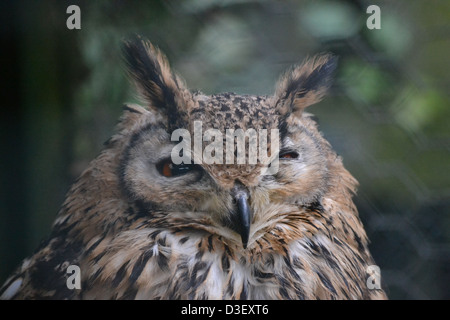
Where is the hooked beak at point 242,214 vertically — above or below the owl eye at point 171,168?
below

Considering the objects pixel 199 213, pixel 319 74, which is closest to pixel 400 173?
pixel 319 74

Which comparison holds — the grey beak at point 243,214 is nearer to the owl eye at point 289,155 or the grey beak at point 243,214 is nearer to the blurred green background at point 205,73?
the owl eye at point 289,155

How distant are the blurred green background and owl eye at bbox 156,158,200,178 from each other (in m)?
0.16

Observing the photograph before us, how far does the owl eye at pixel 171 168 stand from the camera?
72 cm

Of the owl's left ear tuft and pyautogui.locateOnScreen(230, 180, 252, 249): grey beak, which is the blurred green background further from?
pyautogui.locateOnScreen(230, 180, 252, 249): grey beak

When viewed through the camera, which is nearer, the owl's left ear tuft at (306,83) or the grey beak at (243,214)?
the grey beak at (243,214)

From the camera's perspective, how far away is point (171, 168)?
2.39ft

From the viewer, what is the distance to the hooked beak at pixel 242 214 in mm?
677

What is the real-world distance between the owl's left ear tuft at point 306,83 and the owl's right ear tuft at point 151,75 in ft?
0.57

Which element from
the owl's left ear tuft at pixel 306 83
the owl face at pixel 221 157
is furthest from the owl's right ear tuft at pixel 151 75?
the owl's left ear tuft at pixel 306 83

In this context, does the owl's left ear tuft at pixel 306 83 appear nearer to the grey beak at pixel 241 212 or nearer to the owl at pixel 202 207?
the owl at pixel 202 207

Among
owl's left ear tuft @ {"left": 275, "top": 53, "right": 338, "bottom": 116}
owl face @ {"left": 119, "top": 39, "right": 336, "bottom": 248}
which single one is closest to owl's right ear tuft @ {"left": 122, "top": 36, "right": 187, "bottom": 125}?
owl face @ {"left": 119, "top": 39, "right": 336, "bottom": 248}

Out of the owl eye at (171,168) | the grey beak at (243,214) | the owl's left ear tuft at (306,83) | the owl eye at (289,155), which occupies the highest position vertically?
the owl's left ear tuft at (306,83)

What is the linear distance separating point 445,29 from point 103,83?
28.7 inches
